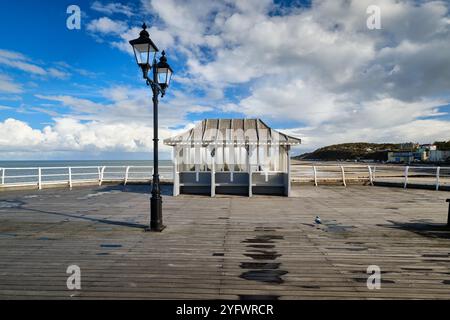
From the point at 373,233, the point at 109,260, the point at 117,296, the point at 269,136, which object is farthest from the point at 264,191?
the point at 117,296

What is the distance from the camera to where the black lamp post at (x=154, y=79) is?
550cm

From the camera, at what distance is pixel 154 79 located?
20.0 ft

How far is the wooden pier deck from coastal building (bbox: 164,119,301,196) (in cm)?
360

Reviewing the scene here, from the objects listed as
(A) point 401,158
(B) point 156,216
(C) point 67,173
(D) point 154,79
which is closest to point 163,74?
(D) point 154,79

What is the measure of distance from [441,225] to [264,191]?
6630 mm

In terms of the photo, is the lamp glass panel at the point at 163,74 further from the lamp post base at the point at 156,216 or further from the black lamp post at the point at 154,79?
the lamp post base at the point at 156,216

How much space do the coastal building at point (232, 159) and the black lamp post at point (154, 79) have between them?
197 inches

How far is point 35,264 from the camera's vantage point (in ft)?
12.9

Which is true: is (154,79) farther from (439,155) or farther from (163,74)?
(439,155)

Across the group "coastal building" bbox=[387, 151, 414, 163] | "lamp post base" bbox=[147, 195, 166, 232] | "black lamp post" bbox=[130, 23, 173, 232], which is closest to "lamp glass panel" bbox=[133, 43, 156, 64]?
"black lamp post" bbox=[130, 23, 173, 232]

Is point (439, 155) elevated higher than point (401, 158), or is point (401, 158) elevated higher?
point (439, 155)

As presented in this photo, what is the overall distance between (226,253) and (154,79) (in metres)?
4.36

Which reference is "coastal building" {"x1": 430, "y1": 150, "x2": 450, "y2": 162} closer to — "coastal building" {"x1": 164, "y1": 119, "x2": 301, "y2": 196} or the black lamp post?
"coastal building" {"x1": 164, "y1": 119, "x2": 301, "y2": 196}
